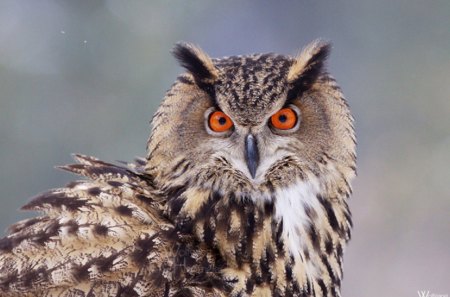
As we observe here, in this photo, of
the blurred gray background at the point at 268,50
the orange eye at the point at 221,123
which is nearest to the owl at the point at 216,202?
the orange eye at the point at 221,123

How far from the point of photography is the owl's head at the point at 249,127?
234 cm

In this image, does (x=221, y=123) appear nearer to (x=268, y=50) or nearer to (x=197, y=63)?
(x=197, y=63)

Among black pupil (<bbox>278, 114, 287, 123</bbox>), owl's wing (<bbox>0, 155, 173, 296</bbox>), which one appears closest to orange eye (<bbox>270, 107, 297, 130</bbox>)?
black pupil (<bbox>278, 114, 287, 123</bbox>)

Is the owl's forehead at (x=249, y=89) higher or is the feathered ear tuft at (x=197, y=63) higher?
the feathered ear tuft at (x=197, y=63)

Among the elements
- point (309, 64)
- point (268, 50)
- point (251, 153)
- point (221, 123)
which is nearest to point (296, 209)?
point (251, 153)

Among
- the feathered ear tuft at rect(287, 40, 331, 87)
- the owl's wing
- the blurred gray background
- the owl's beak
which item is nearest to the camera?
the owl's wing

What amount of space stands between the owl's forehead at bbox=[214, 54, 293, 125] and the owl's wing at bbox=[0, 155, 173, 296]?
0.32m

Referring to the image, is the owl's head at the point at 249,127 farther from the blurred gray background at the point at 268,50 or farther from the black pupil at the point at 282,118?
the blurred gray background at the point at 268,50

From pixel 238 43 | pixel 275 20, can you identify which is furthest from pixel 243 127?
pixel 275 20

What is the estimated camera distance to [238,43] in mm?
8828

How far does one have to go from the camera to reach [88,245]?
7.02ft

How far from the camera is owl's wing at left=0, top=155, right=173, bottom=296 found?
207cm

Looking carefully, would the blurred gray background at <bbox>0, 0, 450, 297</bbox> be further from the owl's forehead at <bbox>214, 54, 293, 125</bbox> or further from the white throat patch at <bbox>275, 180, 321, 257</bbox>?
the owl's forehead at <bbox>214, 54, 293, 125</bbox>

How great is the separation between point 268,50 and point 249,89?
6.23 meters
